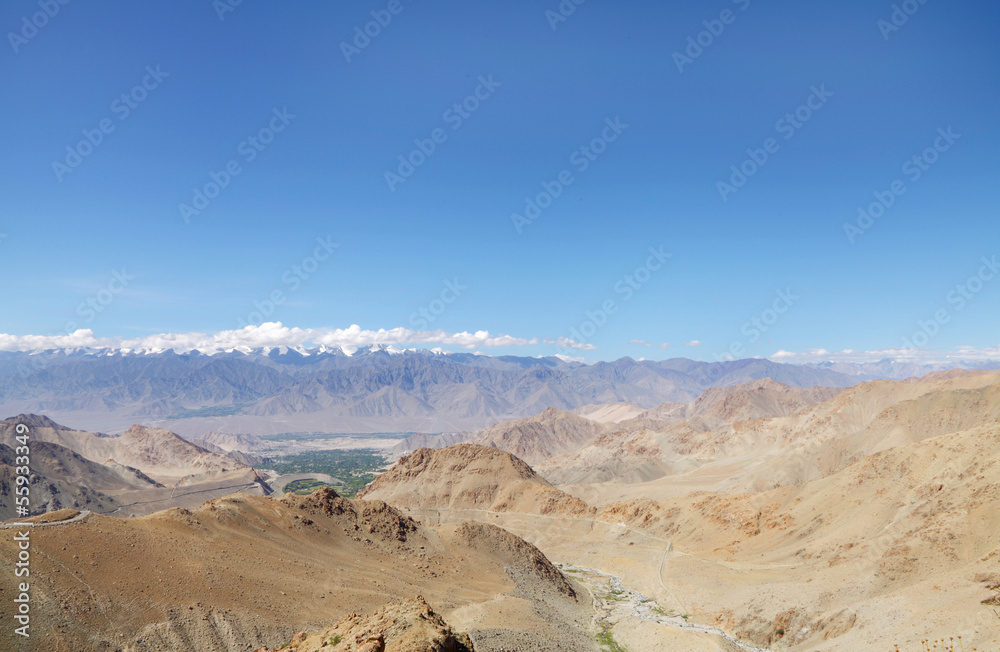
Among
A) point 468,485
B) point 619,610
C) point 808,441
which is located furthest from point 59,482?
point 808,441

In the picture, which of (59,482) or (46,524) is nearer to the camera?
(46,524)

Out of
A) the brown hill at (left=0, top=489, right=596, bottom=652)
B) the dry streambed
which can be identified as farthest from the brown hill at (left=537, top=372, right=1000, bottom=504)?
the brown hill at (left=0, top=489, right=596, bottom=652)

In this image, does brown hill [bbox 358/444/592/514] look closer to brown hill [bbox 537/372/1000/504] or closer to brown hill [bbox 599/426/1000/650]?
brown hill [bbox 537/372/1000/504]

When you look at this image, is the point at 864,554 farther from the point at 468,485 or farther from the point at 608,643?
the point at 468,485

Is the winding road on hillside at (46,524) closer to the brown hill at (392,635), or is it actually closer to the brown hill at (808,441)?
the brown hill at (392,635)

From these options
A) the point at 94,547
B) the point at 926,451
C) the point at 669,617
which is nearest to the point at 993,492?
the point at 926,451

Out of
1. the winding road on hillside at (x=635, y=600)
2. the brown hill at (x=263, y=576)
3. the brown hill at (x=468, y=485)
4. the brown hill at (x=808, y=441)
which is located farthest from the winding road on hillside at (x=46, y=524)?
the brown hill at (x=808, y=441)
